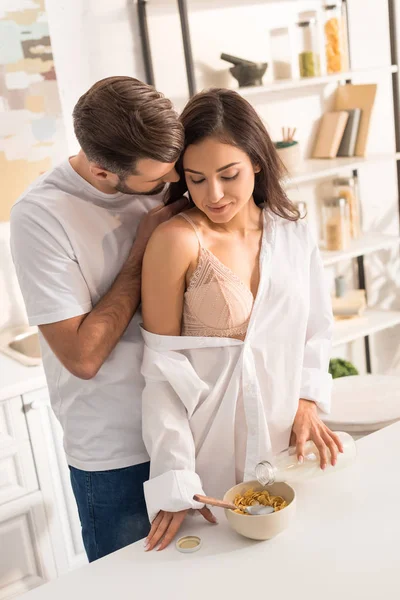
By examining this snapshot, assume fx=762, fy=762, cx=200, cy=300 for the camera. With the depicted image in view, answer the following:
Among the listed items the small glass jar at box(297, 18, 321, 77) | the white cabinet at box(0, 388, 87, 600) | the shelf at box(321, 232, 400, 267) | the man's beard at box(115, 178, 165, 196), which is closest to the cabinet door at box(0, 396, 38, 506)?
the white cabinet at box(0, 388, 87, 600)

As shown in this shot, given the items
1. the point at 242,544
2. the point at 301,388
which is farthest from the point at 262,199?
the point at 242,544

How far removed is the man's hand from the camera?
1.56 metres

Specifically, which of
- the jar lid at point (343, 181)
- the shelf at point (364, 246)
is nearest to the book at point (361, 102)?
the jar lid at point (343, 181)

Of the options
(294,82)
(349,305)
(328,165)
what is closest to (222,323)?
(294,82)

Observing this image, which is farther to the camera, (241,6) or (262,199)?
(241,6)

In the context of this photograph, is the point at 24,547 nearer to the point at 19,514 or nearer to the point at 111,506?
the point at 19,514

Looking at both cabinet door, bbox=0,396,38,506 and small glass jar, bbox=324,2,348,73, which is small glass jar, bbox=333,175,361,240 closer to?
small glass jar, bbox=324,2,348,73

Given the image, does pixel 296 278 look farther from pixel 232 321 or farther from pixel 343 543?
pixel 343 543

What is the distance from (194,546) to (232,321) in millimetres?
449

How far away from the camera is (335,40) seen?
3.24 m

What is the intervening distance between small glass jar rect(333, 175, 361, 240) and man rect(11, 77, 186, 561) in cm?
196

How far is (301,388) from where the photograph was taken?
65.8 inches

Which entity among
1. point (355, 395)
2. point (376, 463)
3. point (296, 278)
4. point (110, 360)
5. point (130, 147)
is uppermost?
point (130, 147)

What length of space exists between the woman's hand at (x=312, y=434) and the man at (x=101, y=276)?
328 mm
